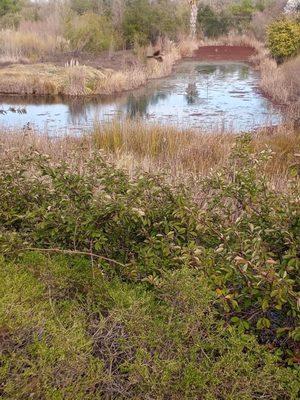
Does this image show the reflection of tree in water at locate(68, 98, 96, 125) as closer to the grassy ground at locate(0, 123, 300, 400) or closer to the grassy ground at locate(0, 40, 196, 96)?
the grassy ground at locate(0, 40, 196, 96)

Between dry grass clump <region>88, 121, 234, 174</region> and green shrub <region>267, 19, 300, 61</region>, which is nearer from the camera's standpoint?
dry grass clump <region>88, 121, 234, 174</region>

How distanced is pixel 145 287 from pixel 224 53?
25.9 meters

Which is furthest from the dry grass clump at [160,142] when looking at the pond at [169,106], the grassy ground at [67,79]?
the grassy ground at [67,79]

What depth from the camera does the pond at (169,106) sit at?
34.5ft

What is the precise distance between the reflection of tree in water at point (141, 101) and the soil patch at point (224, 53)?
1062 cm

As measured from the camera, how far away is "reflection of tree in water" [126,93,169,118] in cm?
1308

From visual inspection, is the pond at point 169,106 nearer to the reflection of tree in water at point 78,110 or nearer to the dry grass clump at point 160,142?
the reflection of tree in water at point 78,110

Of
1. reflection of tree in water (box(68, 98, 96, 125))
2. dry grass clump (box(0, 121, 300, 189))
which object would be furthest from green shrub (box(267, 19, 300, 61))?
dry grass clump (box(0, 121, 300, 189))

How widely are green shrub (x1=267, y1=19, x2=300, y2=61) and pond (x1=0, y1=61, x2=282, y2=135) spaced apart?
132 cm

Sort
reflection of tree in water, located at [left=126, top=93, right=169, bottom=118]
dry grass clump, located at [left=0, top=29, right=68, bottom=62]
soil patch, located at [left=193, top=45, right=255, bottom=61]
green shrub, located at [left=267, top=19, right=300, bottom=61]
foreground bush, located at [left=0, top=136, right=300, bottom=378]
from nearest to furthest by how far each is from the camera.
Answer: foreground bush, located at [left=0, top=136, right=300, bottom=378], reflection of tree in water, located at [left=126, top=93, right=169, bottom=118], green shrub, located at [left=267, top=19, right=300, bottom=61], dry grass clump, located at [left=0, top=29, right=68, bottom=62], soil patch, located at [left=193, top=45, right=255, bottom=61]

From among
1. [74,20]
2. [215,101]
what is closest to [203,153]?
[215,101]

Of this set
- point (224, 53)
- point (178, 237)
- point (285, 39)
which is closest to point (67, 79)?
point (285, 39)

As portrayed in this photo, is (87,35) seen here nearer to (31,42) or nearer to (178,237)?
(31,42)

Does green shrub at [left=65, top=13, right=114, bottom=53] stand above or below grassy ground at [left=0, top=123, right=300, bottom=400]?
above
